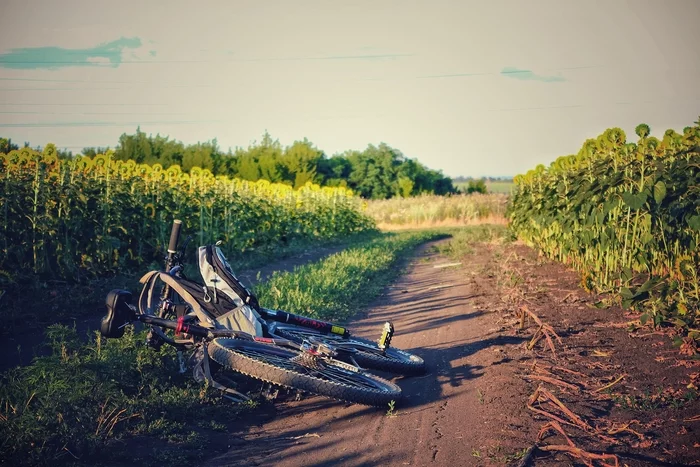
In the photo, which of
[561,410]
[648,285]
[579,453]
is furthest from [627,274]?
[579,453]

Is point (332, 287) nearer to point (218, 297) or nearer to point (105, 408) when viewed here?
point (218, 297)

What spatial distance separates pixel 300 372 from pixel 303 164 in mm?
53983

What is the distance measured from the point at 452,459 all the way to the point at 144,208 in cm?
946

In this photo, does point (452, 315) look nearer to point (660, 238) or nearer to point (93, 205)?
point (660, 238)

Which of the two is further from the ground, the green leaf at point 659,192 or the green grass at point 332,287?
the green leaf at point 659,192

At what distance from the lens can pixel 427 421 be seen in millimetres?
4977

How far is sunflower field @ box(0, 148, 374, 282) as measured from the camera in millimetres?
9664

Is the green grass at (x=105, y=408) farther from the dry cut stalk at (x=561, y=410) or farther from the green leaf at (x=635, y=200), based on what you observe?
the green leaf at (x=635, y=200)

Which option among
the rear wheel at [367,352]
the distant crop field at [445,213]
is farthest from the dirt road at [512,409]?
the distant crop field at [445,213]

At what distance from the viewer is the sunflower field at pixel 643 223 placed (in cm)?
796

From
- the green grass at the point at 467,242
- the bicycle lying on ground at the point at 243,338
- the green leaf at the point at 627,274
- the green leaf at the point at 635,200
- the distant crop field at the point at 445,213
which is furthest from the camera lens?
the distant crop field at the point at 445,213

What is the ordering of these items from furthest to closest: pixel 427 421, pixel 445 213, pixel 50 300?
pixel 445 213, pixel 50 300, pixel 427 421

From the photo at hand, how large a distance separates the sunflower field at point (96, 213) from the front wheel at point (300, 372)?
5559 mm

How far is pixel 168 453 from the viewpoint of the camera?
14.1 feet
